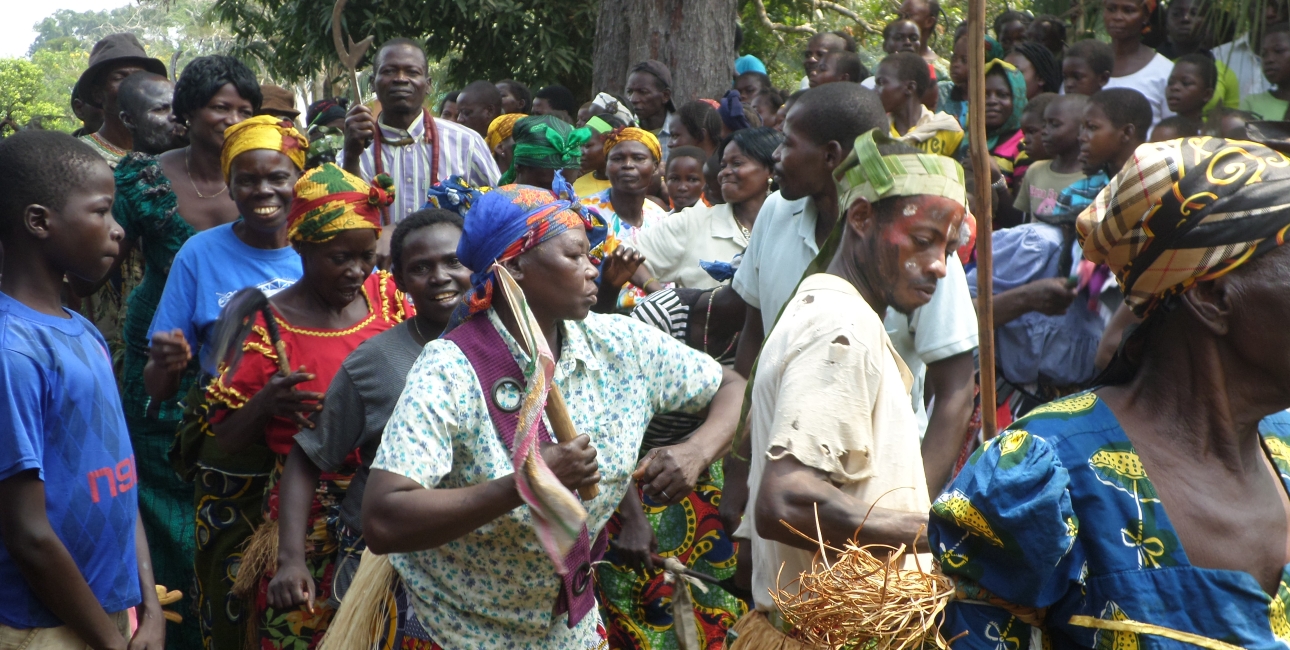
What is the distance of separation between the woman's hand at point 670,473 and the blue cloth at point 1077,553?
1.27 m

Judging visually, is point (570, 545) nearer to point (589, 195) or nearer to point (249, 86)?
point (249, 86)

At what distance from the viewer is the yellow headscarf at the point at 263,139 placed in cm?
480

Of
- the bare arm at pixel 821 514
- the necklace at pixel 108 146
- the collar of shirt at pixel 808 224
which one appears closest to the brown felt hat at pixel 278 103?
the necklace at pixel 108 146

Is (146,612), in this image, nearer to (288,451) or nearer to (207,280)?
(288,451)

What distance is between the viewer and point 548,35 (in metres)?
14.7

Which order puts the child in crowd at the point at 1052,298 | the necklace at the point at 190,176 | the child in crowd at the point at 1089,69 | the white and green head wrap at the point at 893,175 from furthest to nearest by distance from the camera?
the child in crowd at the point at 1089,69 < the necklace at the point at 190,176 < the child in crowd at the point at 1052,298 < the white and green head wrap at the point at 893,175

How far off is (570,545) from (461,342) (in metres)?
0.59

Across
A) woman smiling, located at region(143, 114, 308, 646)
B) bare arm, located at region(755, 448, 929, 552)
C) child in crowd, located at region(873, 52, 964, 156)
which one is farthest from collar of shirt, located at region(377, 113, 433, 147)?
bare arm, located at region(755, 448, 929, 552)

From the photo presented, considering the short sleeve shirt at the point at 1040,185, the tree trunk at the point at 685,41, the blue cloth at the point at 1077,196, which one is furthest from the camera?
the tree trunk at the point at 685,41

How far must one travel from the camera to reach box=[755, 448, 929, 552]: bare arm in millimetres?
2539

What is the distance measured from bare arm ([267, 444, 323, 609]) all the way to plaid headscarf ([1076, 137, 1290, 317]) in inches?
97.8

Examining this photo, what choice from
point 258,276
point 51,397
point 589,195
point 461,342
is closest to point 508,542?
point 461,342

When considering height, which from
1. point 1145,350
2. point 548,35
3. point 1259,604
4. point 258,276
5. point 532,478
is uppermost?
point 1145,350

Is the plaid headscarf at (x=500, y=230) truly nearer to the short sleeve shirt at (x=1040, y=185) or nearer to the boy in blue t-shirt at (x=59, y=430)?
the boy in blue t-shirt at (x=59, y=430)
